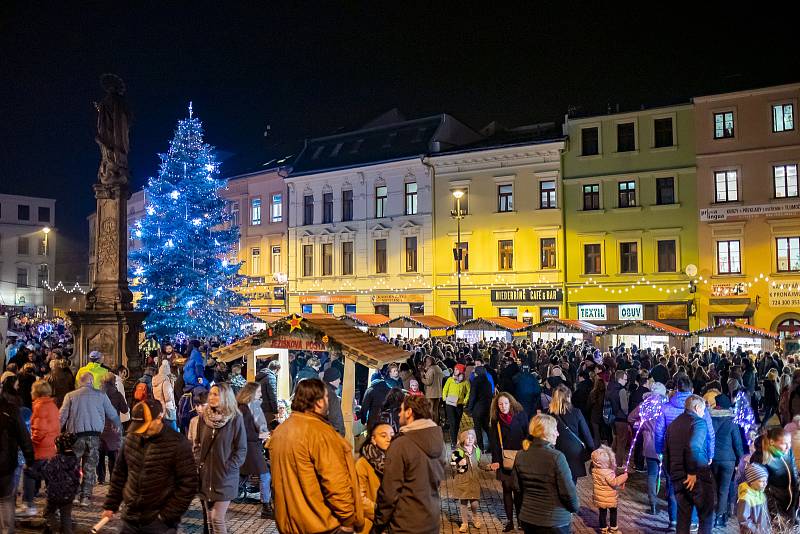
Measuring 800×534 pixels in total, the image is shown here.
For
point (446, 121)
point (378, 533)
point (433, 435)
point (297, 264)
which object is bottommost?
point (378, 533)

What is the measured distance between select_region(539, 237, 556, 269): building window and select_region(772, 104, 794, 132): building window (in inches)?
441

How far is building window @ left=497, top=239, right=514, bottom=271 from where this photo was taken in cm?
3878

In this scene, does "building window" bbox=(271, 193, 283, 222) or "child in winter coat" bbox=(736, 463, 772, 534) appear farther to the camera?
"building window" bbox=(271, 193, 283, 222)

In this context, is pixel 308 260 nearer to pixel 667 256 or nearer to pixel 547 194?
pixel 547 194

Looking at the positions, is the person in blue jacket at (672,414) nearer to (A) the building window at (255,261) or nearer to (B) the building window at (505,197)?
(B) the building window at (505,197)

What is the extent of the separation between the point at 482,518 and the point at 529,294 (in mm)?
28624

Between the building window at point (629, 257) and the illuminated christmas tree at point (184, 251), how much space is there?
1854 centimetres

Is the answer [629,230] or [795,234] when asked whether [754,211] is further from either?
[629,230]

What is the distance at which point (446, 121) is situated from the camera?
42875 mm

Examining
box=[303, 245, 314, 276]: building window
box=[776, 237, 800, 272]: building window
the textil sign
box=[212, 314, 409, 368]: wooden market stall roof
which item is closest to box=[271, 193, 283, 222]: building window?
box=[303, 245, 314, 276]: building window

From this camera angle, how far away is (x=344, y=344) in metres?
10.2

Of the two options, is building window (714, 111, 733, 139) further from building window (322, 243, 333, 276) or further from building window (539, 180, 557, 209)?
building window (322, 243, 333, 276)

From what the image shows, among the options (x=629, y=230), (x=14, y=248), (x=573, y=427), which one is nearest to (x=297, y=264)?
(x=629, y=230)

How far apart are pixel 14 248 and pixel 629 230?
71372 millimetres
